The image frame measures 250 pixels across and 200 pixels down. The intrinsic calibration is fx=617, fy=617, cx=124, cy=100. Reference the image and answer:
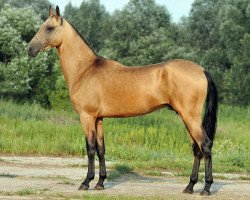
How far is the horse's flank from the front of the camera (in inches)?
360

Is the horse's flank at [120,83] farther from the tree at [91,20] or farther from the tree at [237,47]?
the tree at [91,20]

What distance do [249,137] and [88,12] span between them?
5751 centimetres

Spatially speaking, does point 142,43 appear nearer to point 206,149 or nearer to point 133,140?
point 133,140

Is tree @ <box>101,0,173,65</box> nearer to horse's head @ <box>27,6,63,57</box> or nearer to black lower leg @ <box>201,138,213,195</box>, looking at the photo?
horse's head @ <box>27,6,63,57</box>

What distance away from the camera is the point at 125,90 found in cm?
945

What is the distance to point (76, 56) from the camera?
1005 cm

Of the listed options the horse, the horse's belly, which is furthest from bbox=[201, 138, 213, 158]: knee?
the horse's belly

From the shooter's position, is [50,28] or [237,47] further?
[237,47]

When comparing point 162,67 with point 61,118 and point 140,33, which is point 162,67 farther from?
point 140,33

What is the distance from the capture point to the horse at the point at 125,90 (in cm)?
910

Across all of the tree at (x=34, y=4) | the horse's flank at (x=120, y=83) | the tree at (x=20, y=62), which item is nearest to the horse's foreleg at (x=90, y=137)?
the horse's flank at (x=120, y=83)

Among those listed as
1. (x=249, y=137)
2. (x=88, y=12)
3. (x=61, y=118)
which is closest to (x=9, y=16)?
(x=61, y=118)

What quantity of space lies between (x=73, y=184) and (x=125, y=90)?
6.28ft

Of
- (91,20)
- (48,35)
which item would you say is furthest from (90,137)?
(91,20)
